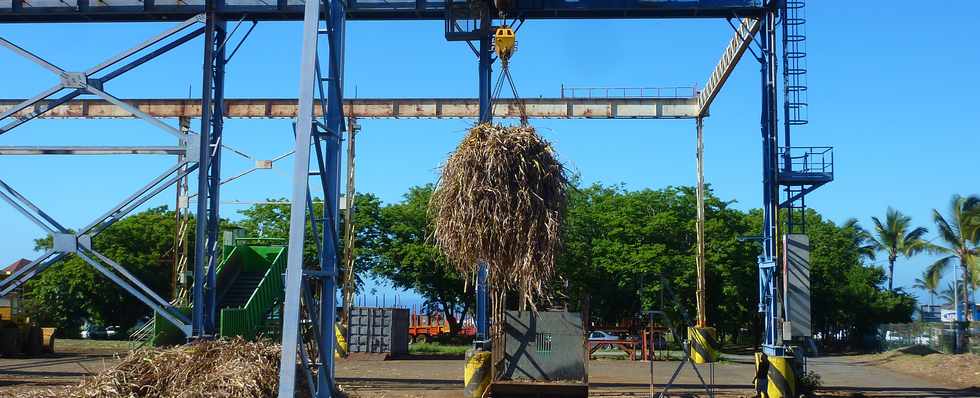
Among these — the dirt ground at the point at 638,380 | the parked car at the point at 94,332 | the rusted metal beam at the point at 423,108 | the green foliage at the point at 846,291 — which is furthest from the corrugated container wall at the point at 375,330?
the parked car at the point at 94,332

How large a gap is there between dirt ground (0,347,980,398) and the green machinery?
2.37 m

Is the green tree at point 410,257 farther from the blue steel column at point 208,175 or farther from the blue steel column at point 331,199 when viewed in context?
the blue steel column at point 331,199

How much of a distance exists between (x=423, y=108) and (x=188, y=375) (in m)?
19.1

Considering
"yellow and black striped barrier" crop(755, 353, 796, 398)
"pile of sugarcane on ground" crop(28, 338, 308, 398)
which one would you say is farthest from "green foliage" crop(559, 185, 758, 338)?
"pile of sugarcane on ground" crop(28, 338, 308, 398)

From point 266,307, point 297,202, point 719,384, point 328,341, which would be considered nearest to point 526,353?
point 328,341

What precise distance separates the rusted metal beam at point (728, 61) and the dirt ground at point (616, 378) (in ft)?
25.2

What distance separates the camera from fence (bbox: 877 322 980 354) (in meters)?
34.8

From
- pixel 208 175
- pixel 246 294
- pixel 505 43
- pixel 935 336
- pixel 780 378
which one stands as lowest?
pixel 780 378

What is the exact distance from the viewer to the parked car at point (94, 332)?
193ft

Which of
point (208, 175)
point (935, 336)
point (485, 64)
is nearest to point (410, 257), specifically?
point (935, 336)

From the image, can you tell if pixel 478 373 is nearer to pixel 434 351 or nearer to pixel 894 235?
pixel 434 351

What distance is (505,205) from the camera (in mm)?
11656

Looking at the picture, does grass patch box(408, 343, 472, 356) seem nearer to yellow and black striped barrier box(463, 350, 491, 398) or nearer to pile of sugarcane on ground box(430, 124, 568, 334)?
yellow and black striped barrier box(463, 350, 491, 398)

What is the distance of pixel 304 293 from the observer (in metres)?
11.9
